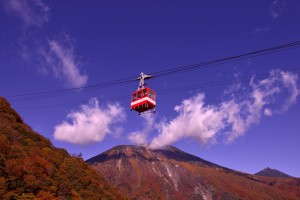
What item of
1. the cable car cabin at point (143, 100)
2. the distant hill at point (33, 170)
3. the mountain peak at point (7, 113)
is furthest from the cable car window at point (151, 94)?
the mountain peak at point (7, 113)

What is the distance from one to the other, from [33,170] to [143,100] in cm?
2102

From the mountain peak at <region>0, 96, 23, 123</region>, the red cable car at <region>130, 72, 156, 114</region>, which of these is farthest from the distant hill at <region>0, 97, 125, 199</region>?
the red cable car at <region>130, 72, 156, 114</region>

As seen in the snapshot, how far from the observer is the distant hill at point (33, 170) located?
140 feet

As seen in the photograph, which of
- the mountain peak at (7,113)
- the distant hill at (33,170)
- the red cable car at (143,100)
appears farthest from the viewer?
the mountain peak at (7,113)

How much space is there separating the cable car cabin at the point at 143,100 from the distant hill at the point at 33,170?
18.7m

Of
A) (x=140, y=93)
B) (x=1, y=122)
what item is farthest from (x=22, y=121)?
(x=140, y=93)

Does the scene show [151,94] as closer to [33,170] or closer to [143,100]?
[143,100]

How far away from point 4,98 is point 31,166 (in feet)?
76.4

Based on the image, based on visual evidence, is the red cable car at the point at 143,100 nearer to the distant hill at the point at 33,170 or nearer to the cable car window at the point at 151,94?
the cable car window at the point at 151,94

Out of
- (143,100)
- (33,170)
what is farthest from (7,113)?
(143,100)

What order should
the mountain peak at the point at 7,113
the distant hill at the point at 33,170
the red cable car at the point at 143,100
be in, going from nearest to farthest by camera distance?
the red cable car at the point at 143,100
the distant hill at the point at 33,170
the mountain peak at the point at 7,113

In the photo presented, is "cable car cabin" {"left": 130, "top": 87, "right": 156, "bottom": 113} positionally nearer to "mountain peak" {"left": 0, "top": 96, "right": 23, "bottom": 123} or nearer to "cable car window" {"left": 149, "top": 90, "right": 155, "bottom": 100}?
"cable car window" {"left": 149, "top": 90, "right": 155, "bottom": 100}

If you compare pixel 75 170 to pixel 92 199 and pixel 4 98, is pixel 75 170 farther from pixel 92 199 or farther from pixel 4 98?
pixel 4 98

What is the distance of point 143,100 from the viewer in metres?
34.1
